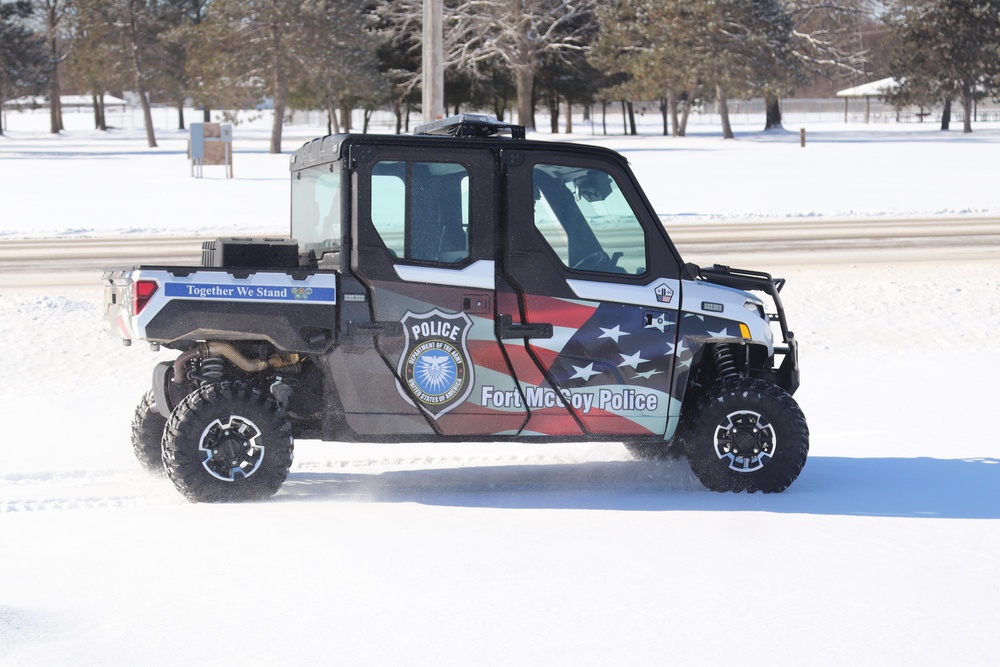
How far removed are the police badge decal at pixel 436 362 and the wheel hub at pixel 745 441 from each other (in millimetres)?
1407

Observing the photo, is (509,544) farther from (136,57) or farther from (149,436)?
(136,57)

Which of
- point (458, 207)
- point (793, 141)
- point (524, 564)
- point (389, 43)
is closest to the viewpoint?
point (524, 564)

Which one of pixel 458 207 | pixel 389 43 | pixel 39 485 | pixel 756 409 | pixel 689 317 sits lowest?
pixel 39 485

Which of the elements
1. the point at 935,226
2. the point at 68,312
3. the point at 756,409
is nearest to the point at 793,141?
the point at 935,226

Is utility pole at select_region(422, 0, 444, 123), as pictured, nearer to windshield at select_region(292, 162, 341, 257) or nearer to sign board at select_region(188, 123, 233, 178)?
windshield at select_region(292, 162, 341, 257)

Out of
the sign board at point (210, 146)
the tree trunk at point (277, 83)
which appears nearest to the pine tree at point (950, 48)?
the tree trunk at point (277, 83)

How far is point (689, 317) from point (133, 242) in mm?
15576

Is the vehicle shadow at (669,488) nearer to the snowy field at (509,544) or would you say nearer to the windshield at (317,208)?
the snowy field at (509,544)

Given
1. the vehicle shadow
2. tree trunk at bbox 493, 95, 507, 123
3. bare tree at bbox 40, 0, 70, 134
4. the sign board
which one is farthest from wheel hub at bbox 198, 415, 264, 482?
bare tree at bbox 40, 0, 70, 134

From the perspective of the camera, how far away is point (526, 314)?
6.33 meters

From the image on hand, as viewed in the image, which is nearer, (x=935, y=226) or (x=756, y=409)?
(x=756, y=409)

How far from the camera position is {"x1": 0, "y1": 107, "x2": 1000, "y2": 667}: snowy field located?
437cm

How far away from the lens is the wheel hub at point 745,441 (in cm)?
Answer: 657

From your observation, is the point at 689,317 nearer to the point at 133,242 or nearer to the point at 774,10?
the point at 133,242
